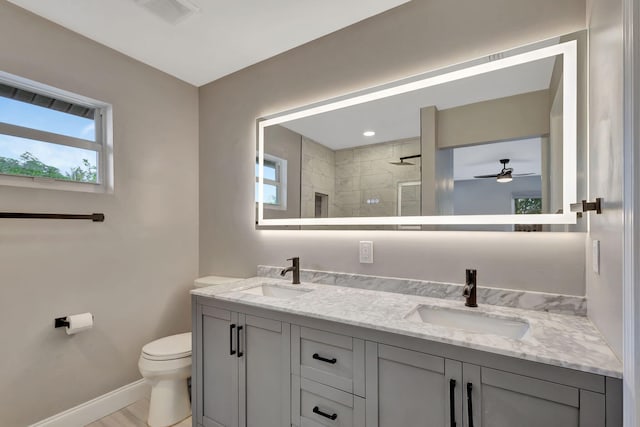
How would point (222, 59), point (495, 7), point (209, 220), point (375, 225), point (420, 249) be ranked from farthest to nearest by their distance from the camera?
1. point (209, 220)
2. point (222, 59)
3. point (375, 225)
4. point (420, 249)
5. point (495, 7)

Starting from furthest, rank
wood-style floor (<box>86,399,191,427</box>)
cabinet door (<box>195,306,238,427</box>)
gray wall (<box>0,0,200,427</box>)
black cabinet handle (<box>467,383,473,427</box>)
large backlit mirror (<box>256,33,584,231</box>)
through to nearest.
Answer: wood-style floor (<box>86,399,191,427</box>) → gray wall (<box>0,0,200,427</box>) → cabinet door (<box>195,306,238,427</box>) → large backlit mirror (<box>256,33,584,231</box>) → black cabinet handle (<box>467,383,473,427</box>)

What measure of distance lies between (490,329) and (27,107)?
9.28ft

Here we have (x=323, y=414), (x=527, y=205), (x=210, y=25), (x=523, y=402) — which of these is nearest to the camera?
(x=523, y=402)

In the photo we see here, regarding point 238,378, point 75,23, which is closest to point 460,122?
point 238,378

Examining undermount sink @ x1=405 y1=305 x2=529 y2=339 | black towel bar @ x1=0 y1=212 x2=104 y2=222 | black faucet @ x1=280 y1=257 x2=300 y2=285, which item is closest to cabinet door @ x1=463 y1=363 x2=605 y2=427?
undermount sink @ x1=405 y1=305 x2=529 y2=339

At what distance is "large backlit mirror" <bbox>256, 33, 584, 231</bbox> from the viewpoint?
139 cm

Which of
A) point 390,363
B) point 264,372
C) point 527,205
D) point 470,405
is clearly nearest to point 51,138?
point 264,372

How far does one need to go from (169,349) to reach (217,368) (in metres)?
0.50

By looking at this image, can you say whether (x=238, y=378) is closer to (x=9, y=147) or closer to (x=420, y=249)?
(x=420, y=249)

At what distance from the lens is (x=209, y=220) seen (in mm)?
2678

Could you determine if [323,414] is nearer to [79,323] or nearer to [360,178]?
[360,178]

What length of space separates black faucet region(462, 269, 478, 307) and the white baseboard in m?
2.35

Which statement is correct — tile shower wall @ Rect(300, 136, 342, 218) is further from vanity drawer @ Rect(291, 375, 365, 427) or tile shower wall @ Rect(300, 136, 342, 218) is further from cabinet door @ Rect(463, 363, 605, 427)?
cabinet door @ Rect(463, 363, 605, 427)

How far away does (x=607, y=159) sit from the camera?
96 cm
